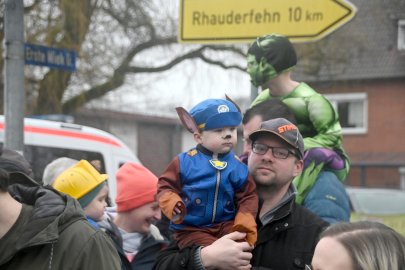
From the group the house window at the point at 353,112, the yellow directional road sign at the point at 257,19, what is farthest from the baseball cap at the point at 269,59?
the house window at the point at 353,112

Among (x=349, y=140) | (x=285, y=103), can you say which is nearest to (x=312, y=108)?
(x=285, y=103)

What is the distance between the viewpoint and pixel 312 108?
3684 mm

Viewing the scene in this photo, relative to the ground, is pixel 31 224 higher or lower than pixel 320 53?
lower

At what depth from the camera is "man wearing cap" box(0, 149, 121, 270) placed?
2.16m

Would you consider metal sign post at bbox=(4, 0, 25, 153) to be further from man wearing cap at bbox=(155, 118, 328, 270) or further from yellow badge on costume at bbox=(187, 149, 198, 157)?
man wearing cap at bbox=(155, 118, 328, 270)

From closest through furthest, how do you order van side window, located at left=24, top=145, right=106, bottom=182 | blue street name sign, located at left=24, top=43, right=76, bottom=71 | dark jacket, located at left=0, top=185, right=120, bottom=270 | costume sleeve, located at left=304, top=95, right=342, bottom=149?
dark jacket, located at left=0, top=185, right=120, bottom=270, costume sleeve, located at left=304, top=95, right=342, bottom=149, blue street name sign, located at left=24, top=43, right=76, bottom=71, van side window, located at left=24, top=145, right=106, bottom=182

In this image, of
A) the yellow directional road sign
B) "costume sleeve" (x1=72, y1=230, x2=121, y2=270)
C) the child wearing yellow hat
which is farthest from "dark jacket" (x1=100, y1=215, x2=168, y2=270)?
"costume sleeve" (x1=72, y1=230, x2=121, y2=270)

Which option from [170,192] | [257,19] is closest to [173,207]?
[170,192]

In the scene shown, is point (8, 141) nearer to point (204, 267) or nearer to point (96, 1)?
point (204, 267)

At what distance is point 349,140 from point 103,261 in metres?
27.4

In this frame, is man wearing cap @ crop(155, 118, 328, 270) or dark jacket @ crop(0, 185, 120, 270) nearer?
dark jacket @ crop(0, 185, 120, 270)

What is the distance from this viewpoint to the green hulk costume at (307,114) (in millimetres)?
3580

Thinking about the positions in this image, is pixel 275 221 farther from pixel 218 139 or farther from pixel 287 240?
pixel 218 139

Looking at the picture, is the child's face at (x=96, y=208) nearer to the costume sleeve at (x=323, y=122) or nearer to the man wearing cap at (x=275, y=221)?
the man wearing cap at (x=275, y=221)
